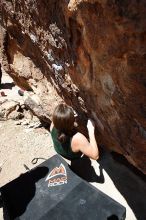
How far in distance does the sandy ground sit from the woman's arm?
753 mm

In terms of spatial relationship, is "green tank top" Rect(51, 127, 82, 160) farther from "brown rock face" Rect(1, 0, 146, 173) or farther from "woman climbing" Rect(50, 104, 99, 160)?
"brown rock face" Rect(1, 0, 146, 173)

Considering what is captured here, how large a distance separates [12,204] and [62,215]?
2.14 ft

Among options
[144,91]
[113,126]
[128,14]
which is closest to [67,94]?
[113,126]

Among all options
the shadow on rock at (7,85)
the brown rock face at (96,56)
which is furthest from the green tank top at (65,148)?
the shadow on rock at (7,85)

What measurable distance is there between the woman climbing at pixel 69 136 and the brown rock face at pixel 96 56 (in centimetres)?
A: 20

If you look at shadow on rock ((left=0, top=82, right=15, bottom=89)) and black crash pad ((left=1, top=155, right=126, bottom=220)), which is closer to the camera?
black crash pad ((left=1, top=155, right=126, bottom=220))

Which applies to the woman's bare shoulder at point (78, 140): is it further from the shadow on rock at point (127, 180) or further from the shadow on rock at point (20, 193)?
the shadow on rock at point (127, 180)

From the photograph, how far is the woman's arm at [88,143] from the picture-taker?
3.59 meters

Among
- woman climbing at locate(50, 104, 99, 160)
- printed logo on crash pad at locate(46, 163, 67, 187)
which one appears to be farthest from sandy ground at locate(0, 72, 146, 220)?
woman climbing at locate(50, 104, 99, 160)

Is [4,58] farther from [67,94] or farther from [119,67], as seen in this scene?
[119,67]

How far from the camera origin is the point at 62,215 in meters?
3.52

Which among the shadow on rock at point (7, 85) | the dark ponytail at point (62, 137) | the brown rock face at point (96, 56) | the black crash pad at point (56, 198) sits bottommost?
the black crash pad at point (56, 198)

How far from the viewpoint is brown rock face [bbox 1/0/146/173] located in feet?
7.25

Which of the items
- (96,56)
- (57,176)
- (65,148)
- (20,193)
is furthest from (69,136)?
(96,56)
